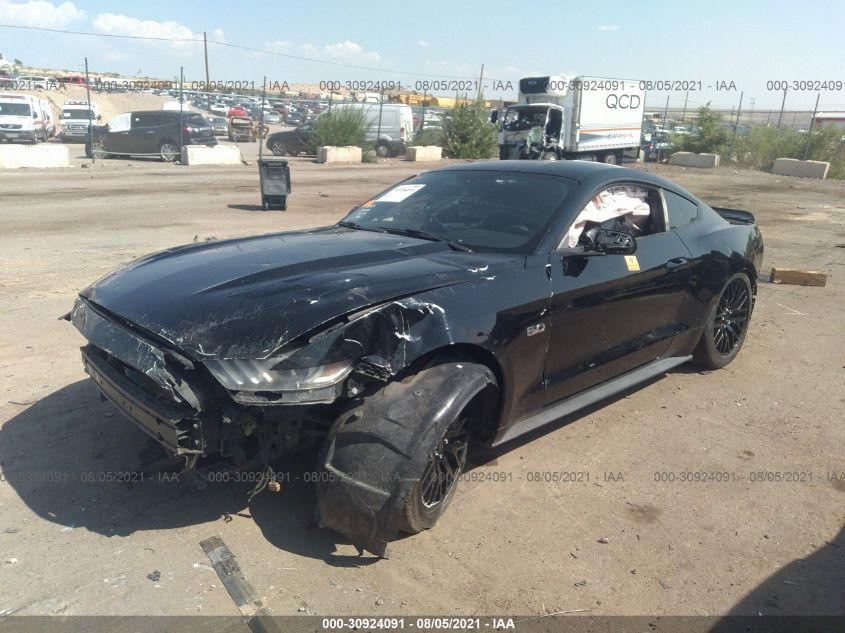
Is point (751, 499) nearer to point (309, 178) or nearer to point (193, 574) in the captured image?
point (193, 574)

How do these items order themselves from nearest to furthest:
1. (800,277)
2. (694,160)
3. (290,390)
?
(290,390)
(800,277)
(694,160)

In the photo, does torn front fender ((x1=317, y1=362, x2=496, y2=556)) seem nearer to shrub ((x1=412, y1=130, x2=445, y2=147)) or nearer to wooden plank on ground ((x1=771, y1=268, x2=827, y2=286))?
wooden plank on ground ((x1=771, y1=268, x2=827, y2=286))

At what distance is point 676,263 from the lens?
14.8 feet

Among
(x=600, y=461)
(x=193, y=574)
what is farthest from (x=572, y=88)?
(x=193, y=574)

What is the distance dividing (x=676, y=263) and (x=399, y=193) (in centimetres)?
191

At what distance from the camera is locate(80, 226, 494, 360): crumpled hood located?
2.78 m

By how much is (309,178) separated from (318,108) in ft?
33.7

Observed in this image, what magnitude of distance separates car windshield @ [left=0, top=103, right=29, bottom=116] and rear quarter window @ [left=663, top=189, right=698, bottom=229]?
2826cm

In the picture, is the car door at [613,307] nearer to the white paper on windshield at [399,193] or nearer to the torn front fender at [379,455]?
the torn front fender at [379,455]

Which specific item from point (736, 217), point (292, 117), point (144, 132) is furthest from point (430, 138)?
point (736, 217)

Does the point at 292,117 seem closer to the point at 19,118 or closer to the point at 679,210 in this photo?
the point at 19,118

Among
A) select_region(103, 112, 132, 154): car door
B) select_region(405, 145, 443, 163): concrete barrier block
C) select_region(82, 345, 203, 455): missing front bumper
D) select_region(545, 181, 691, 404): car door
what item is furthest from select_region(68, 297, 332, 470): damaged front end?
select_region(405, 145, 443, 163): concrete barrier block

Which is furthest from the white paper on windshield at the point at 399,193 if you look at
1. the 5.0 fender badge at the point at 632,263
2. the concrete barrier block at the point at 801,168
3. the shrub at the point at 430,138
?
the concrete barrier block at the point at 801,168

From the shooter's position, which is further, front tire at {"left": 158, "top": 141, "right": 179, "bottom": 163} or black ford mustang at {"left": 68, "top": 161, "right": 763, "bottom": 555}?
front tire at {"left": 158, "top": 141, "right": 179, "bottom": 163}
